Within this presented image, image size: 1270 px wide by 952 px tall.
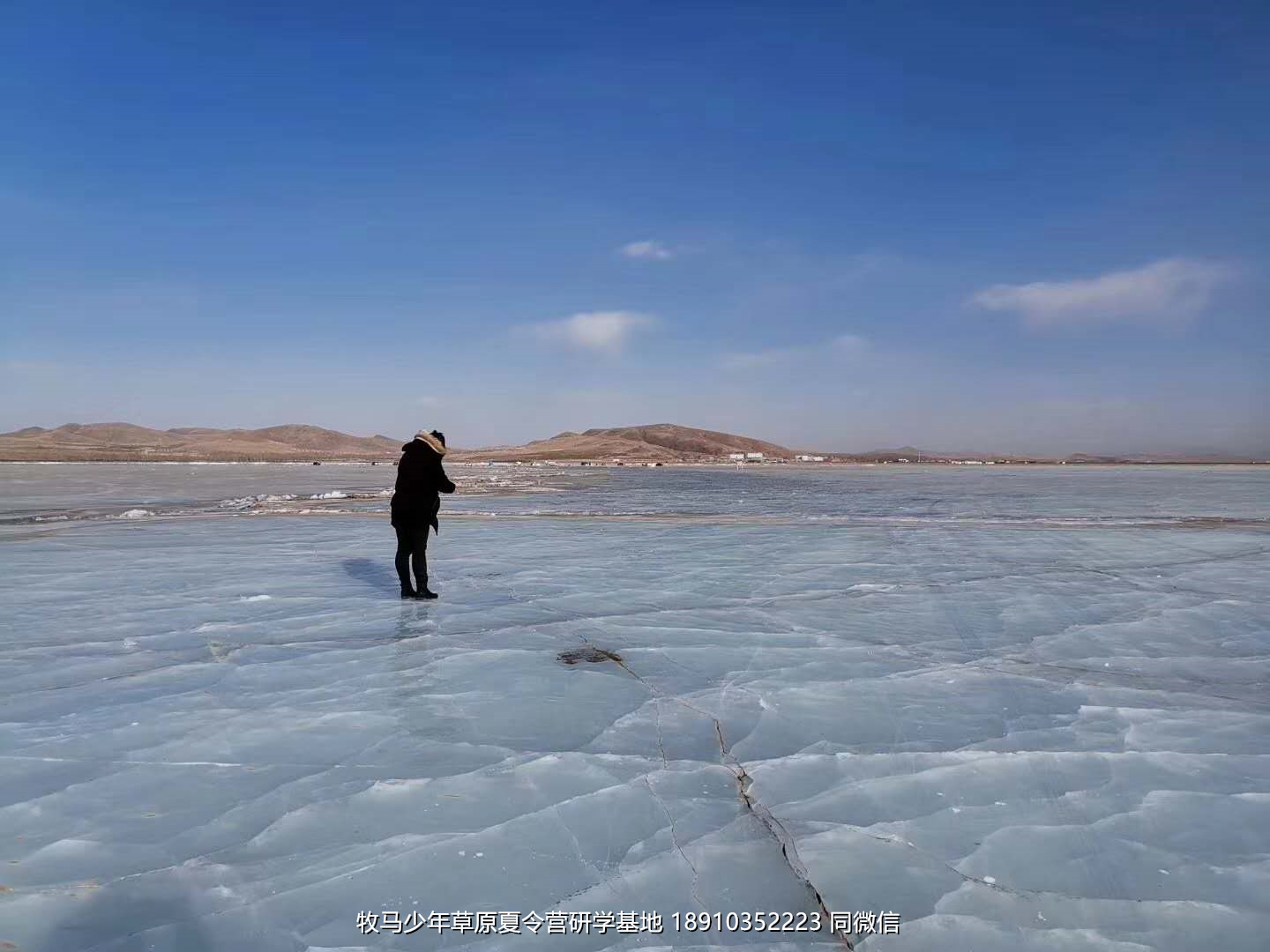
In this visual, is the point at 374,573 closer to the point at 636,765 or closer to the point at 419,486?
the point at 419,486

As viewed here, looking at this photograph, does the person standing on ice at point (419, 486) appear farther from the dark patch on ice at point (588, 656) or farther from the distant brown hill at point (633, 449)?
the distant brown hill at point (633, 449)

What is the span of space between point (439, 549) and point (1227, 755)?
1017 centimetres

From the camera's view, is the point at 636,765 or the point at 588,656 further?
the point at 588,656

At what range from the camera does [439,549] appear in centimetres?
1192

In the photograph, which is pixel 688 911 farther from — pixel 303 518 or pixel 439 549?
pixel 303 518

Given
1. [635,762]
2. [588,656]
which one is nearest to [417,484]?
[588,656]

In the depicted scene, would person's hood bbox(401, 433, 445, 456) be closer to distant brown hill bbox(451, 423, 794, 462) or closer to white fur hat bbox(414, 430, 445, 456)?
white fur hat bbox(414, 430, 445, 456)

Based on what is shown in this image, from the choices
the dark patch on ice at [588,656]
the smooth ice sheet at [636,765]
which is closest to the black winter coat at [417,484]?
the smooth ice sheet at [636,765]

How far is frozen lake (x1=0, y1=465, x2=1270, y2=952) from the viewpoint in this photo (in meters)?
2.59

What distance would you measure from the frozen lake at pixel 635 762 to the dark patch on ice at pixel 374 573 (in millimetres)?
124

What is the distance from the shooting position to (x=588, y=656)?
567 cm

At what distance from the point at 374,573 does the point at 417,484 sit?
3.05 meters

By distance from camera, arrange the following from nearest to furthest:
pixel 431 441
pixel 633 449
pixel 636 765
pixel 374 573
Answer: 1. pixel 636 765
2. pixel 431 441
3. pixel 374 573
4. pixel 633 449

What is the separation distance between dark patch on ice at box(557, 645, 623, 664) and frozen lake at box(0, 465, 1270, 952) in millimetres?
47
